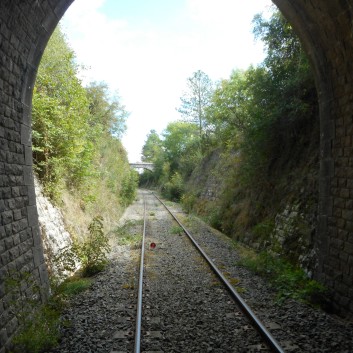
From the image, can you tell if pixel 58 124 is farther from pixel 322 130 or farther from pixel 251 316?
pixel 251 316

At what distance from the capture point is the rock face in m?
6.95

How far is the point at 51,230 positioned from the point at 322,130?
20.5 ft

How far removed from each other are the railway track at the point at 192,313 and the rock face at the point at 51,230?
194 centimetres

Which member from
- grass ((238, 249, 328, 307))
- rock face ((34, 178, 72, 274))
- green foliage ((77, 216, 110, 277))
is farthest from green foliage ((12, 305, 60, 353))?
grass ((238, 249, 328, 307))

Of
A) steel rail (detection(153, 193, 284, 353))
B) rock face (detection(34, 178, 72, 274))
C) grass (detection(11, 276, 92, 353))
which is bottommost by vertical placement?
grass (detection(11, 276, 92, 353))

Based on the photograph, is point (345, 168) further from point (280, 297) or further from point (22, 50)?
point (22, 50)

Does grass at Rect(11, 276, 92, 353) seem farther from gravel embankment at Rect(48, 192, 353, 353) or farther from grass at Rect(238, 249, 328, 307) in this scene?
grass at Rect(238, 249, 328, 307)

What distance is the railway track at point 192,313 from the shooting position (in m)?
4.18

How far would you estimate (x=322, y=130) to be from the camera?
6180mm

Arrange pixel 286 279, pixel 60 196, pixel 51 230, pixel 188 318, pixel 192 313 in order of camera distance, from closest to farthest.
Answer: pixel 188 318, pixel 192 313, pixel 286 279, pixel 51 230, pixel 60 196

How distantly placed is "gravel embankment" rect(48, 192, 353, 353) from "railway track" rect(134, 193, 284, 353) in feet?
0.04

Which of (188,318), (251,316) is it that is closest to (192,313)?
(188,318)

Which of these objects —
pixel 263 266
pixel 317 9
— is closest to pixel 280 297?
pixel 263 266

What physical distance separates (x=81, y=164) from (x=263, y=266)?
6.59m
